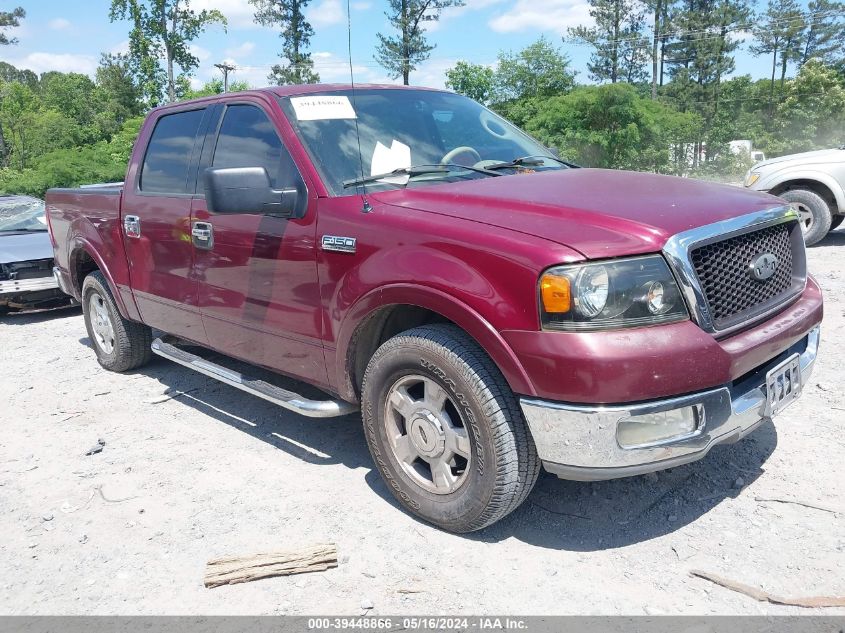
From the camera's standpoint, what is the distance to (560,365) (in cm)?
253

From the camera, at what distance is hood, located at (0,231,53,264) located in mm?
7941

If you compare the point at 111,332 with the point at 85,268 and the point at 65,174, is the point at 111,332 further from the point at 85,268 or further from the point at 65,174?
the point at 65,174

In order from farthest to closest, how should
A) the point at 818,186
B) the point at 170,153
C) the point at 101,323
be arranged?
1. the point at 818,186
2. the point at 101,323
3. the point at 170,153

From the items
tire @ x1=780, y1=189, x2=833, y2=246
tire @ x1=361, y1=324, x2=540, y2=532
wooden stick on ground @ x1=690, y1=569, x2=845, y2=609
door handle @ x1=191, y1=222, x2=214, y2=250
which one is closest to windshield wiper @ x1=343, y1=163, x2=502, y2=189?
tire @ x1=361, y1=324, x2=540, y2=532

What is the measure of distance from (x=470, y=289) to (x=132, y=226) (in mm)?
3008

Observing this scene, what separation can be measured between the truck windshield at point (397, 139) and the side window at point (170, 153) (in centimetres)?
100

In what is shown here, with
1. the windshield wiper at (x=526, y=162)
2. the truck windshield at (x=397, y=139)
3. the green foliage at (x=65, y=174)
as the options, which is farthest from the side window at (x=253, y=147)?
the green foliage at (x=65, y=174)

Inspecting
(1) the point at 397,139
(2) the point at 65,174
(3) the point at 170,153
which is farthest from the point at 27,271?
(2) the point at 65,174

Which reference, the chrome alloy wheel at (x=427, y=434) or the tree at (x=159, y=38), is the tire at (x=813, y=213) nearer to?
the chrome alloy wheel at (x=427, y=434)

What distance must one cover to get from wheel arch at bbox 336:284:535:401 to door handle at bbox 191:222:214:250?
1184 mm

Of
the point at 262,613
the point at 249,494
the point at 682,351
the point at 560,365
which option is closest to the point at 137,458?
the point at 249,494

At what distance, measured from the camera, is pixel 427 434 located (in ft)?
10.2

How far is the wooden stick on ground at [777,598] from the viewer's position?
→ 2.54m

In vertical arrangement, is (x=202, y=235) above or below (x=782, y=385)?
above
